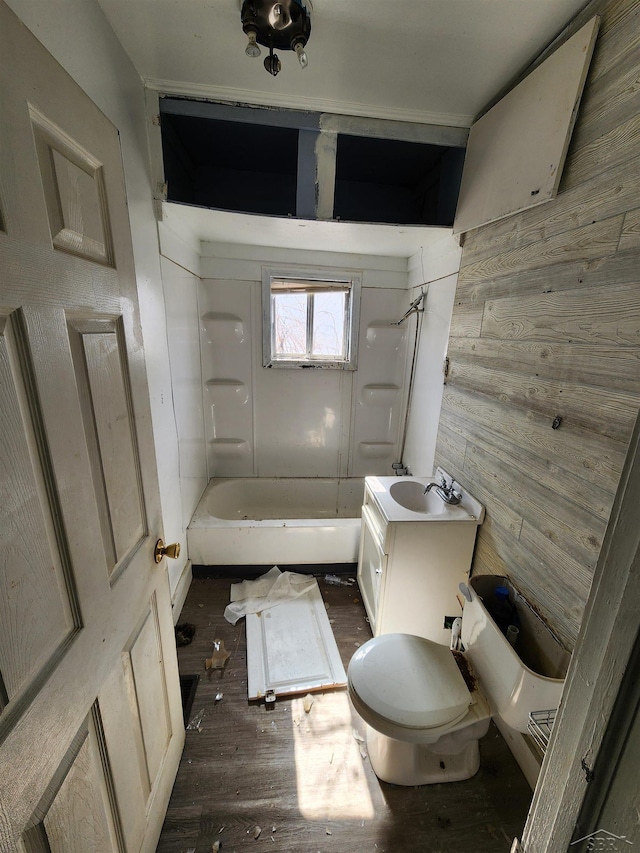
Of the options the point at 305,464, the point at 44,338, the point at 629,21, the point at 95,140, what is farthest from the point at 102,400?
the point at 305,464

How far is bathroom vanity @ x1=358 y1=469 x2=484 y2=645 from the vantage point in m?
1.56

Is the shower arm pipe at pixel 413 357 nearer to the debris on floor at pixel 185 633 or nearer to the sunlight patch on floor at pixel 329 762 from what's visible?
the sunlight patch on floor at pixel 329 762

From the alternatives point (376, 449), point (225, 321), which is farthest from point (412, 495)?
point (225, 321)

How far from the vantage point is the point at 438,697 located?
44.1 inches

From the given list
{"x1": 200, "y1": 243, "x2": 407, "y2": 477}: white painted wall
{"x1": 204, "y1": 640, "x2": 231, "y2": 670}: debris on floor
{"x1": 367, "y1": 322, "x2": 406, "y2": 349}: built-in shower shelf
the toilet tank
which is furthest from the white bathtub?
{"x1": 367, "y1": 322, "x2": 406, "y2": 349}: built-in shower shelf

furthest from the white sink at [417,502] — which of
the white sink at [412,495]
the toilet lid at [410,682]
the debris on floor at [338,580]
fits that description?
the debris on floor at [338,580]

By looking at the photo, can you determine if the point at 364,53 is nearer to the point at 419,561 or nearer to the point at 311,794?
the point at 419,561

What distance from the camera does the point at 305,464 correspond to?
9.76 ft

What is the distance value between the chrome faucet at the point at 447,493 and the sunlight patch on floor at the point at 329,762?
102 cm

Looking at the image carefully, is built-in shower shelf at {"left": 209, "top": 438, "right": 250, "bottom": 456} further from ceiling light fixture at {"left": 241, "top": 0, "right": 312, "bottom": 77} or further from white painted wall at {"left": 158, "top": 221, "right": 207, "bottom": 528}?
ceiling light fixture at {"left": 241, "top": 0, "right": 312, "bottom": 77}

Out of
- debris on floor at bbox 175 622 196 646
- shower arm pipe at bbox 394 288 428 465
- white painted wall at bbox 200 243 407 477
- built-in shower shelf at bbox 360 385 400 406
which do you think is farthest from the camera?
built-in shower shelf at bbox 360 385 400 406

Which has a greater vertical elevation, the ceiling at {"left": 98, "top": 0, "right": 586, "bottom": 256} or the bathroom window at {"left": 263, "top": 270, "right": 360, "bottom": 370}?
the ceiling at {"left": 98, "top": 0, "right": 586, "bottom": 256}

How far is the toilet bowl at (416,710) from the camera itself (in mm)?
1072

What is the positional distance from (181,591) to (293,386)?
64.2 inches
